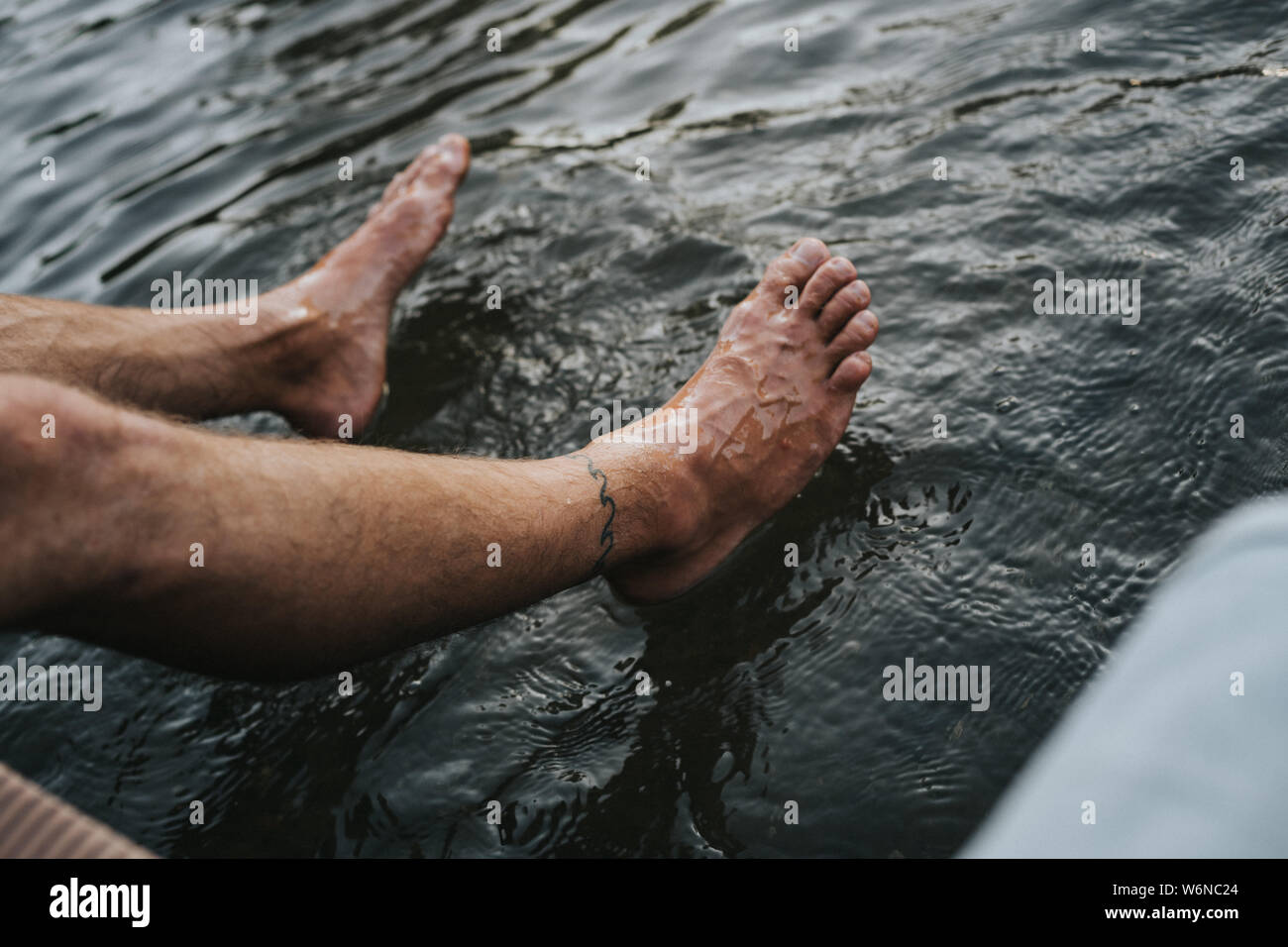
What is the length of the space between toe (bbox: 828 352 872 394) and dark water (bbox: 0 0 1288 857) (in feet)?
0.53

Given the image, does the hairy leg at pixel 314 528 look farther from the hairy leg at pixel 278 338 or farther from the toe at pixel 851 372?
the hairy leg at pixel 278 338

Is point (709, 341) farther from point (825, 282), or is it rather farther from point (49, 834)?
point (49, 834)

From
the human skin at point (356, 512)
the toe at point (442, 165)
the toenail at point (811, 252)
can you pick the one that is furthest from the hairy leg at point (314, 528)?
the toe at point (442, 165)

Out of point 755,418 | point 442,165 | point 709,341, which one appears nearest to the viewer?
point 755,418

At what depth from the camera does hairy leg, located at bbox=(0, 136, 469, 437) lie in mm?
2188

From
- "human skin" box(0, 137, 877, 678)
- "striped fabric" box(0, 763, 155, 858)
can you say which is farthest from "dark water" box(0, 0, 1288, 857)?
"striped fabric" box(0, 763, 155, 858)

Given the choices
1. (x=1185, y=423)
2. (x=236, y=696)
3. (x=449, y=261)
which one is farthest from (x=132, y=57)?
(x=1185, y=423)

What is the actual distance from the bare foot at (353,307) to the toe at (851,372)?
1.27 metres

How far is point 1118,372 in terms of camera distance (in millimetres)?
2334

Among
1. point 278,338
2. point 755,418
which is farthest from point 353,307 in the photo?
point 755,418

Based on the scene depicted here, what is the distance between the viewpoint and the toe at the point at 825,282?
2.41 meters

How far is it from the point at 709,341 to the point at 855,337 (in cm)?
49

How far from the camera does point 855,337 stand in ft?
7.88
